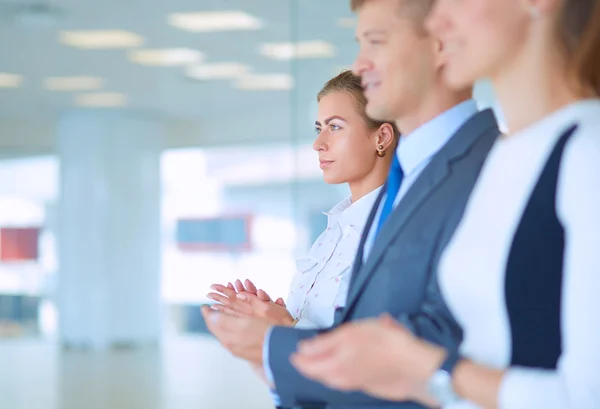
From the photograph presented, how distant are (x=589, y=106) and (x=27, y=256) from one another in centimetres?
1697

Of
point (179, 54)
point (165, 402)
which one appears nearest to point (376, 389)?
point (165, 402)

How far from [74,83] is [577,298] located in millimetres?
13331

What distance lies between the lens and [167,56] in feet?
40.1

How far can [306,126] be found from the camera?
5.25 metres

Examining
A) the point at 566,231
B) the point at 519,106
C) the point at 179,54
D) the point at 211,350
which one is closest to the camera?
the point at 566,231

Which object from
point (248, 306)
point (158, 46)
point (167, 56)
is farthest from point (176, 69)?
point (248, 306)

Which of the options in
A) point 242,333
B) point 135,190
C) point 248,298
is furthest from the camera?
point 135,190

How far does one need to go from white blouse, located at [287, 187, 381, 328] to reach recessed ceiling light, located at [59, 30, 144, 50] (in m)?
9.07

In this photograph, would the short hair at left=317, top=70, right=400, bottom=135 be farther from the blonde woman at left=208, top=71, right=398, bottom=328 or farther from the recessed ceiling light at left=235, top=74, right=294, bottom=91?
the recessed ceiling light at left=235, top=74, right=294, bottom=91

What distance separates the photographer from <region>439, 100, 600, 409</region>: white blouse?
0.96 metres

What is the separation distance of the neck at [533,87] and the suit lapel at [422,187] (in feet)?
0.74

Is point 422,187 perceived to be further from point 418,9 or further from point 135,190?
point 135,190

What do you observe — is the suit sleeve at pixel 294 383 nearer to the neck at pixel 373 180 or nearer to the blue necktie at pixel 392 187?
the blue necktie at pixel 392 187

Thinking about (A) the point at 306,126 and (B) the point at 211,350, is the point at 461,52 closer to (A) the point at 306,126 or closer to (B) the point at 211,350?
(A) the point at 306,126
